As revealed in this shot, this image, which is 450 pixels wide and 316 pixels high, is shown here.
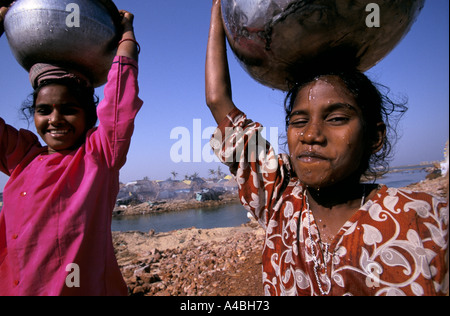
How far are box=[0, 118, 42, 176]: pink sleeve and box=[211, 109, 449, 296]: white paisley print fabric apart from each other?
1.20 m

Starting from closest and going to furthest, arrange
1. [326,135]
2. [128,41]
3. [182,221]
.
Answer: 1. [326,135]
2. [128,41]
3. [182,221]

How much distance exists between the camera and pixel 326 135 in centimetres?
98

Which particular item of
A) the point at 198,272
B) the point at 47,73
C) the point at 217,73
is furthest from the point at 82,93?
the point at 198,272

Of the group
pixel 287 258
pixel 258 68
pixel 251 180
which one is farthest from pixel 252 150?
pixel 287 258

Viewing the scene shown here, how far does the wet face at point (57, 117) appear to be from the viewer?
1.35 metres

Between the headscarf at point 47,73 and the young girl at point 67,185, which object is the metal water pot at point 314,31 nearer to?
the young girl at point 67,185

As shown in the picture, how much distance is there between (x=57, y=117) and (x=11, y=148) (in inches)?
16.9

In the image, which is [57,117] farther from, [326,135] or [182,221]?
[182,221]

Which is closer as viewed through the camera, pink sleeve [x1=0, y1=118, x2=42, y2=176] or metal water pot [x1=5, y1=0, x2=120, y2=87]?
metal water pot [x1=5, y1=0, x2=120, y2=87]

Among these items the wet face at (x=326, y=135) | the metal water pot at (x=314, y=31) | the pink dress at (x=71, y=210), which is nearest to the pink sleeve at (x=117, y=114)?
the pink dress at (x=71, y=210)

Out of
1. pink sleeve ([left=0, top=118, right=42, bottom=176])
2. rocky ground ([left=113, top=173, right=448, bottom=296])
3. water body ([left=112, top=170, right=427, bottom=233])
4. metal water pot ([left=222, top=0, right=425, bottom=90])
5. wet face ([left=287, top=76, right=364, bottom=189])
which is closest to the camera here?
metal water pot ([left=222, top=0, right=425, bottom=90])

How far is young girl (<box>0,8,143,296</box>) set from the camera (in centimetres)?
118

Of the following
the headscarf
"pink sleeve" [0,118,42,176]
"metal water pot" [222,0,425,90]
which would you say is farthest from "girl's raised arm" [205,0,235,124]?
"pink sleeve" [0,118,42,176]

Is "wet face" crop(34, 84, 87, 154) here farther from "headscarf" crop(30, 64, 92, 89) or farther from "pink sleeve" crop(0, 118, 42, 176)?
"pink sleeve" crop(0, 118, 42, 176)
